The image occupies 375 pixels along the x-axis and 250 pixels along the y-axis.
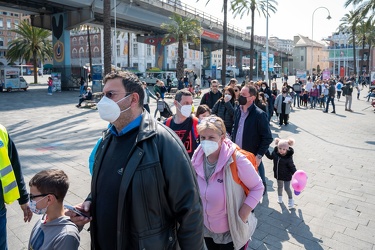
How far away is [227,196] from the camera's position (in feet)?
9.27

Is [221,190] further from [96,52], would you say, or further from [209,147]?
[96,52]

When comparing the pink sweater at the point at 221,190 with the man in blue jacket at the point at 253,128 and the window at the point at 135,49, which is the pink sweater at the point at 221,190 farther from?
the window at the point at 135,49

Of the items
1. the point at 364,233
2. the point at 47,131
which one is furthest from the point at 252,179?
the point at 47,131

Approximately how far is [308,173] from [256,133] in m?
3.05

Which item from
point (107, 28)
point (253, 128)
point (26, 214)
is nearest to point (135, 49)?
point (107, 28)

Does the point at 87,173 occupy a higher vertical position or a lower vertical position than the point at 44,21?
lower

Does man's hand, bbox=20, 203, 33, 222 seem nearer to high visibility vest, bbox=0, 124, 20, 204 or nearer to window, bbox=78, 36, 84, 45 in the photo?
high visibility vest, bbox=0, 124, 20, 204

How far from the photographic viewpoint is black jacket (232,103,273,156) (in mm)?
4730

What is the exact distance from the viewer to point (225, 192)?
112 inches

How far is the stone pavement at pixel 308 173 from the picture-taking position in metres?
4.30

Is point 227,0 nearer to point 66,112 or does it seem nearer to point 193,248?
A: point 66,112

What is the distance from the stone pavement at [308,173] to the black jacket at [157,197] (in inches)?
91.3

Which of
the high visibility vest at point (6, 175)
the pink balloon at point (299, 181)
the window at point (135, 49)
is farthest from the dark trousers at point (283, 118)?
the window at point (135, 49)

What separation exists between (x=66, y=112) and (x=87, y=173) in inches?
443
